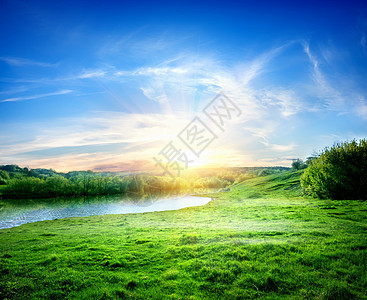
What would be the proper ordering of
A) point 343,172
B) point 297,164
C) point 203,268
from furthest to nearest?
point 297,164
point 343,172
point 203,268

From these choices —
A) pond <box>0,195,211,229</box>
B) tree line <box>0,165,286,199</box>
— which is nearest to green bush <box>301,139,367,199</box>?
pond <box>0,195,211,229</box>

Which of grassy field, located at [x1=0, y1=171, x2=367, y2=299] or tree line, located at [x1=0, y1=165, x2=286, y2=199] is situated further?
tree line, located at [x1=0, y1=165, x2=286, y2=199]

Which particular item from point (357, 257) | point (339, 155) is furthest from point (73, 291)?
point (339, 155)

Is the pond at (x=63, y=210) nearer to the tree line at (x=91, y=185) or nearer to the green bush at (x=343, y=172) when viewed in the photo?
the green bush at (x=343, y=172)

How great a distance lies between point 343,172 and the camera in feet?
121

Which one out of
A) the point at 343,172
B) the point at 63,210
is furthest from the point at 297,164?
the point at 63,210

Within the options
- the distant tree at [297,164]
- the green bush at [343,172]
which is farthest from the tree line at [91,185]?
the green bush at [343,172]

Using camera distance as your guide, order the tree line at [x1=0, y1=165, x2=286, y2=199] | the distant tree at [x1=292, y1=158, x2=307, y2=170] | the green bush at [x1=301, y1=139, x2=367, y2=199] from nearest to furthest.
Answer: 1. the green bush at [x1=301, y1=139, x2=367, y2=199]
2. the tree line at [x1=0, y1=165, x2=286, y2=199]
3. the distant tree at [x1=292, y1=158, x2=307, y2=170]

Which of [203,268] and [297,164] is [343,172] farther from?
[297,164]

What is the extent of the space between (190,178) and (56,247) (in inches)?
5124

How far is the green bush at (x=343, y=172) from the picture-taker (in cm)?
3562

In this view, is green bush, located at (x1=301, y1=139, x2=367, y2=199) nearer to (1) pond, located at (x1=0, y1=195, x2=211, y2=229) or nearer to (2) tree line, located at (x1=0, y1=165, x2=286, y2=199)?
(1) pond, located at (x1=0, y1=195, x2=211, y2=229)

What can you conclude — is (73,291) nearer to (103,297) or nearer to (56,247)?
(103,297)

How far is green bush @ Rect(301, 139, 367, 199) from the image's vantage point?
3562 centimetres
